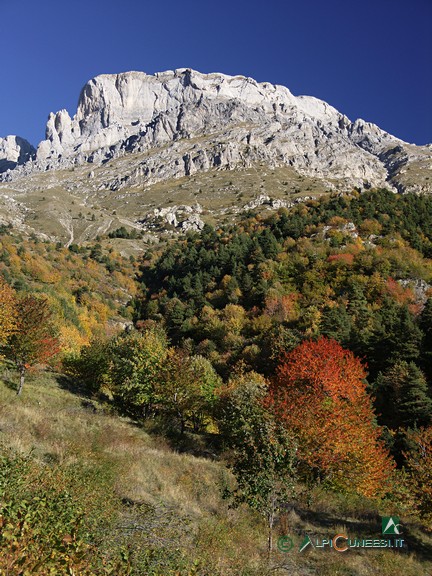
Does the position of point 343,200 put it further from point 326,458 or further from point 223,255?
point 326,458

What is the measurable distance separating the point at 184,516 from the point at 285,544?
499 cm

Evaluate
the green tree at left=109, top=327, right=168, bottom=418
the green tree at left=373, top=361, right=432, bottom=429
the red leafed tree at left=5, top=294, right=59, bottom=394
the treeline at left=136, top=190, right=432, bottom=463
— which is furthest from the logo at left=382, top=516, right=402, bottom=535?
the green tree at left=373, top=361, right=432, bottom=429

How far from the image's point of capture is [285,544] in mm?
→ 15758

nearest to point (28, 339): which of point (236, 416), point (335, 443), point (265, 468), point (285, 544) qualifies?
point (236, 416)

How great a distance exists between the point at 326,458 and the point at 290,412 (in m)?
3.80

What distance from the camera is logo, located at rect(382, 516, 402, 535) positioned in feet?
61.6

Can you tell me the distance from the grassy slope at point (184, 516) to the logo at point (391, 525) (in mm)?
454

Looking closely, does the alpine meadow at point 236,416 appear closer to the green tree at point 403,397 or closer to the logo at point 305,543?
the logo at point 305,543

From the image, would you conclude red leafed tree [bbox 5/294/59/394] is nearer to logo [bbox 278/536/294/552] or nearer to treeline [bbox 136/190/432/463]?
logo [bbox 278/536/294/552]

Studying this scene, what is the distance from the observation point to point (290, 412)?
2603 cm

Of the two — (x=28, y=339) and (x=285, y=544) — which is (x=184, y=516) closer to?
(x=285, y=544)

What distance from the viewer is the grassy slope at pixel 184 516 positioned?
29.6 ft

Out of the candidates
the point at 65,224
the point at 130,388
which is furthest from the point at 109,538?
the point at 65,224

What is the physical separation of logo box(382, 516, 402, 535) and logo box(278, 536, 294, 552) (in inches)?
238
